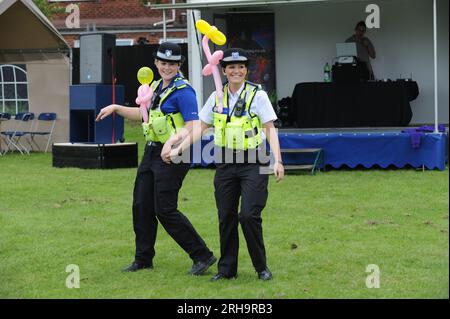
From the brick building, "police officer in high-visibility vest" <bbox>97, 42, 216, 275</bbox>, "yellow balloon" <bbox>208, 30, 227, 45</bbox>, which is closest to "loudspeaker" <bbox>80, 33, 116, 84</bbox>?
"police officer in high-visibility vest" <bbox>97, 42, 216, 275</bbox>

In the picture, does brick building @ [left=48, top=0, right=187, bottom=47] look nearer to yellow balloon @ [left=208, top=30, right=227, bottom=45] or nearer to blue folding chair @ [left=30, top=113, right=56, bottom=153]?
blue folding chair @ [left=30, top=113, right=56, bottom=153]

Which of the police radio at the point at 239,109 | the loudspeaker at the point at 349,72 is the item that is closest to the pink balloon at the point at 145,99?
the police radio at the point at 239,109

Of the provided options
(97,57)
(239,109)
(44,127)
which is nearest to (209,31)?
(239,109)

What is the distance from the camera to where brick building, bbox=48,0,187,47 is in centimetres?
3030

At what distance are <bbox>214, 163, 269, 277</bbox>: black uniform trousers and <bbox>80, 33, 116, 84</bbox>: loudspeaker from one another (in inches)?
325

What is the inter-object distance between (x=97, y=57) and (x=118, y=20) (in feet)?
55.7

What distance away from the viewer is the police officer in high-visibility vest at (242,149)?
6.18 meters

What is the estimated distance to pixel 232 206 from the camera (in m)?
6.32

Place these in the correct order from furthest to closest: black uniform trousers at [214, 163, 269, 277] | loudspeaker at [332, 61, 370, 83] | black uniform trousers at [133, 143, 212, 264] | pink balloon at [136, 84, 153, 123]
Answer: loudspeaker at [332, 61, 370, 83] < pink balloon at [136, 84, 153, 123] < black uniform trousers at [133, 143, 212, 264] < black uniform trousers at [214, 163, 269, 277]

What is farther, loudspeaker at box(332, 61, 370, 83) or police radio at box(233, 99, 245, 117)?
loudspeaker at box(332, 61, 370, 83)

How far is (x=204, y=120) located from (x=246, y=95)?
0.39 meters

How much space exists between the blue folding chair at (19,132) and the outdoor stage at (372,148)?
488 cm

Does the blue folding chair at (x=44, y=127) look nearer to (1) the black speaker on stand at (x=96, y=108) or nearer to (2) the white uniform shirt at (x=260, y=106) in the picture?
(1) the black speaker on stand at (x=96, y=108)

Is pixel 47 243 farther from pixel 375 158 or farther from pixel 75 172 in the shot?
pixel 375 158
